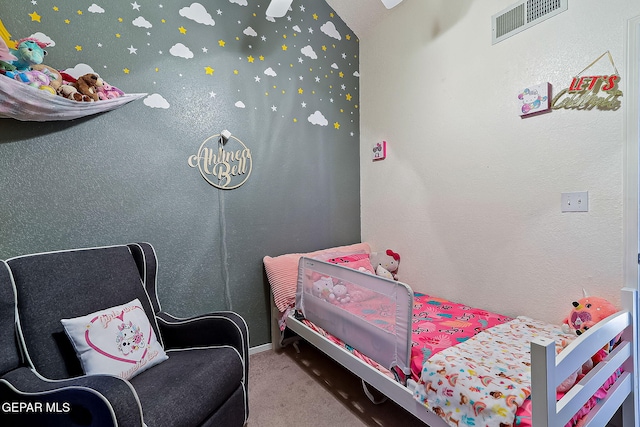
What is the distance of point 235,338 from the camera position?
5.05ft

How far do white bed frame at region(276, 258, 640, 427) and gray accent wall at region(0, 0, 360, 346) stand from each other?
1.19 metres

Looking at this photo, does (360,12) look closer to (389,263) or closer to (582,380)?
(389,263)

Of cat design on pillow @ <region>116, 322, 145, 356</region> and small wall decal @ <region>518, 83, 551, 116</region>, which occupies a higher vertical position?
small wall decal @ <region>518, 83, 551, 116</region>

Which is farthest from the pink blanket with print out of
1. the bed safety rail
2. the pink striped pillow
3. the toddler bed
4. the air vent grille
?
the air vent grille

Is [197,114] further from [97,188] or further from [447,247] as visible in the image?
[447,247]

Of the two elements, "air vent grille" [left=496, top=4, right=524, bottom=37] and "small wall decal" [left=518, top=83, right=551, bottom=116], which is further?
"air vent grille" [left=496, top=4, right=524, bottom=37]

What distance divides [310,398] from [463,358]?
1002 mm

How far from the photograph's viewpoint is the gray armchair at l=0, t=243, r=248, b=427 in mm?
991

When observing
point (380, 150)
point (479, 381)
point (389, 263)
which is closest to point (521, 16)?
point (380, 150)

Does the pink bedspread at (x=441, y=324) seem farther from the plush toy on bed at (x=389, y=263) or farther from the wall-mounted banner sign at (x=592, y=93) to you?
the wall-mounted banner sign at (x=592, y=93)

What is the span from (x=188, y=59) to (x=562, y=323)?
9.31 feet

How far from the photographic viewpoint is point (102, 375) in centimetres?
105

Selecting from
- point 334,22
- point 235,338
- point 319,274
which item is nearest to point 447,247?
point 319,274

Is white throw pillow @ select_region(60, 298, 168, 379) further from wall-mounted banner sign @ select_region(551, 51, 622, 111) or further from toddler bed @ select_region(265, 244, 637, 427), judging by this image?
wall-mounted banner sign @ select_region(551, 51, 622, 111)
